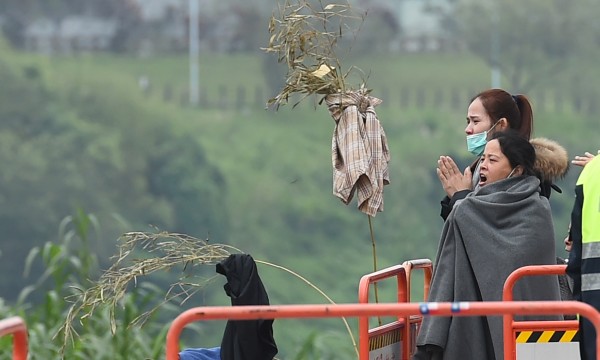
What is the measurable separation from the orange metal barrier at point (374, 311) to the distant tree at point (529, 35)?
31.6 m

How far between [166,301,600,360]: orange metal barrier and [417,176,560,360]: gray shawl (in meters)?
1.22

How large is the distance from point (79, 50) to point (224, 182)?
22.8ft

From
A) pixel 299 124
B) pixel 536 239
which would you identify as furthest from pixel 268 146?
pixel 536 239

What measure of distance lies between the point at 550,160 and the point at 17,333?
2.47 m

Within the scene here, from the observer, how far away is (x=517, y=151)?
195 inches

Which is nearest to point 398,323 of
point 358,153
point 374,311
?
point 358,153

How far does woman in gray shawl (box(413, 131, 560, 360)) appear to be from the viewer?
15.6ft

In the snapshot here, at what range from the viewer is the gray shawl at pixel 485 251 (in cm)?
479

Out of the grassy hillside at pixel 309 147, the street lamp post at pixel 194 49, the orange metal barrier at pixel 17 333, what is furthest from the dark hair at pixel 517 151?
the street lamp post at pixel 194 49

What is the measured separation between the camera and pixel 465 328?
477cm

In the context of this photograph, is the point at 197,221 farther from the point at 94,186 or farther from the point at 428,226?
the point at 428,226

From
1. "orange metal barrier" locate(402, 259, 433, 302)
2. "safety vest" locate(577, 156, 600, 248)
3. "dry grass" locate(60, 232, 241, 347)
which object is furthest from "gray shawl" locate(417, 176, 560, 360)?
"dry grass" locate(60, 232, 241, 347)

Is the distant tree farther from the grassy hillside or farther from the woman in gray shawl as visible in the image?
the woman in gray shawl

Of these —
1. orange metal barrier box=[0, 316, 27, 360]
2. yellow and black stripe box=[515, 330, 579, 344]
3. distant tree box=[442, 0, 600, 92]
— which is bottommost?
distant tree box=[442, 0, 600, 92]
